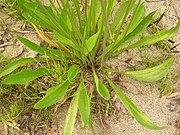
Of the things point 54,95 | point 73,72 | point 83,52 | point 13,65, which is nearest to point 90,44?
point 83,52

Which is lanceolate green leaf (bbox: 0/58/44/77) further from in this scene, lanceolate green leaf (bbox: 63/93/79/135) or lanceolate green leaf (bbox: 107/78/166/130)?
lanceolate green leaf (bbox: 107/78/166/130)

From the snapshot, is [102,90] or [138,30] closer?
[102,90]

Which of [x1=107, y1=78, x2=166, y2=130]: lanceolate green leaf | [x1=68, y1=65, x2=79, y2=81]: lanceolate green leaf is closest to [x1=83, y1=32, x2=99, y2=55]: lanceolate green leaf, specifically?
[x1=68, y1=65, x2=79, y2=81]: lanceolate green leaf

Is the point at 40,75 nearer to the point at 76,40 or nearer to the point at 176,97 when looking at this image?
the point at 76,40

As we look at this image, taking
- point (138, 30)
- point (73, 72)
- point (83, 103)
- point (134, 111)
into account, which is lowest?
point (134, 111)

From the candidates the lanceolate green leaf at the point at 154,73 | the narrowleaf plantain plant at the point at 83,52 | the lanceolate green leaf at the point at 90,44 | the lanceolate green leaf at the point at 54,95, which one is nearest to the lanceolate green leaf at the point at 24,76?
the narrowleaf plantain plant at the point at 83,52

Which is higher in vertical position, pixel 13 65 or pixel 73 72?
pixel 13 65

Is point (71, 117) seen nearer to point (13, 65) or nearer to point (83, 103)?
point (83, 103)
